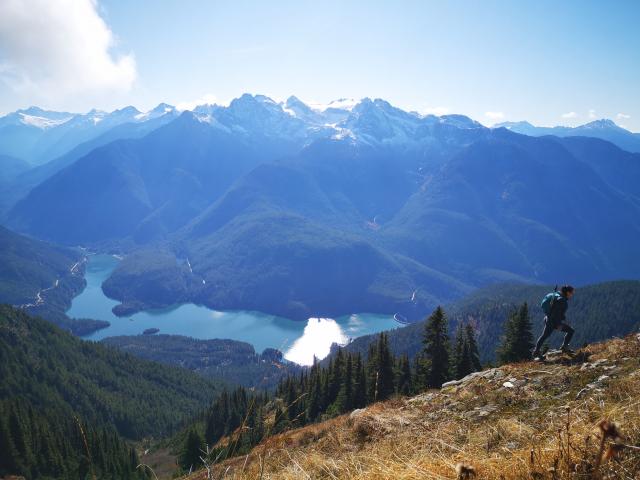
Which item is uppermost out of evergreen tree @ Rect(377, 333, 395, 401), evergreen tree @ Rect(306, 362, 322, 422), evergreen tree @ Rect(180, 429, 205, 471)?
evergreen tree @ Rect(377, 333, 395, 401)

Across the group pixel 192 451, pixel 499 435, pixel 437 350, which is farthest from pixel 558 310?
pixel 192 451

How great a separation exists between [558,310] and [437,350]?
21625 mm

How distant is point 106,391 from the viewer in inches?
4732

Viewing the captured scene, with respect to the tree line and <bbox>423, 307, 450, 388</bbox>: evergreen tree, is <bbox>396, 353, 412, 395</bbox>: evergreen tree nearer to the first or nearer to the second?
the tree line

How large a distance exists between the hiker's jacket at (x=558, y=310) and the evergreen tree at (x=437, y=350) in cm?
2040

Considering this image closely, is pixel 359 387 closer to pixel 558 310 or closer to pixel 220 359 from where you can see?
pixel 558 310

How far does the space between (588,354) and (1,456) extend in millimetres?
59857

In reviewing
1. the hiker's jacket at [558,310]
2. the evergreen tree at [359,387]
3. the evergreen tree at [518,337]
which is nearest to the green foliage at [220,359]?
the evergreen tree at [359,387]

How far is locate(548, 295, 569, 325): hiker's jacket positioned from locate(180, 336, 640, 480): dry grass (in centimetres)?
121

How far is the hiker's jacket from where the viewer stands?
13.0 meters

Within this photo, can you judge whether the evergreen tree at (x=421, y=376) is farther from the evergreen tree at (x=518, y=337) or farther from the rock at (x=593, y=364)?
the rock at (x=593, y=364)

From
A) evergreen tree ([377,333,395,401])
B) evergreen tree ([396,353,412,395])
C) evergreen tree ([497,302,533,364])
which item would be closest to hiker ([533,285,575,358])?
evergreen tree ([497,302,533,364])

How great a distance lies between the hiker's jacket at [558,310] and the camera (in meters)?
13.0

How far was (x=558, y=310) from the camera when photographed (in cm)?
1302
